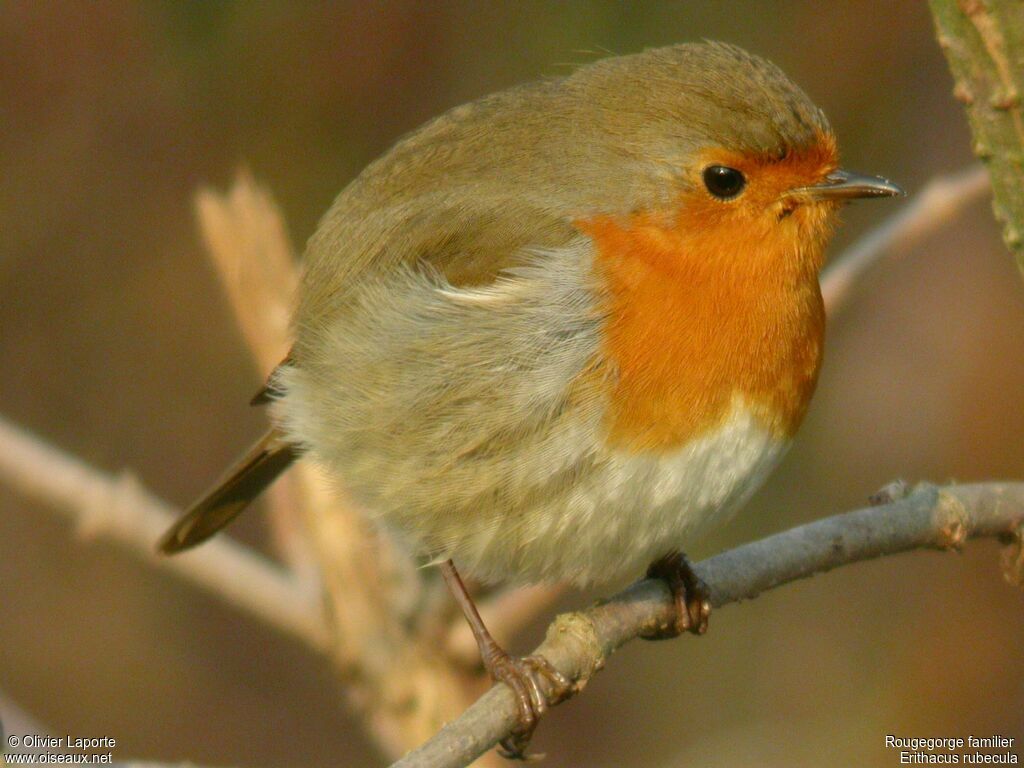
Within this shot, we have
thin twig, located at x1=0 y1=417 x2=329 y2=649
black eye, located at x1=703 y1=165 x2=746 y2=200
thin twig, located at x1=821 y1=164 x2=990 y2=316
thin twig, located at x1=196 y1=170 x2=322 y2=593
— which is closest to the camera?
black eye, located at x1=703 y1=165 x2=746 y2=200

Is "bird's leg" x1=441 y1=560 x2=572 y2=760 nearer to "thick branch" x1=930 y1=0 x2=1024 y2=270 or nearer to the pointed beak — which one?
the pointed beak

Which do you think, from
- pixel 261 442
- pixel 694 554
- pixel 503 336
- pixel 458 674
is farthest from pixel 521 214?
pixel 694 554

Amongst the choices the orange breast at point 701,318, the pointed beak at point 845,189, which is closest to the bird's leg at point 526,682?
the orange breast at point 701,318

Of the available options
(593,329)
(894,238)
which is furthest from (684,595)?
(894,238)

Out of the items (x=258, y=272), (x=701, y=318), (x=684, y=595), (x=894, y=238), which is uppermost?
(x=894, y=238)

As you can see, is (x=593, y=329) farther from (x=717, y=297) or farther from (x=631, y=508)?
(x=631, y=508)

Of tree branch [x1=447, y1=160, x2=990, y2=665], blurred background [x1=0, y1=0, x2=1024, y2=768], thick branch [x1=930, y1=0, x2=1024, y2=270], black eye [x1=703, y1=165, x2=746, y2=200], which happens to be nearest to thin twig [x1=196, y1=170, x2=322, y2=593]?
tree branch [x1=447, y1=160, x2=990, y2=665]

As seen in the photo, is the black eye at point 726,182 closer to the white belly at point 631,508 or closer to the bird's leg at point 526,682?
the white belly at point 631,508
